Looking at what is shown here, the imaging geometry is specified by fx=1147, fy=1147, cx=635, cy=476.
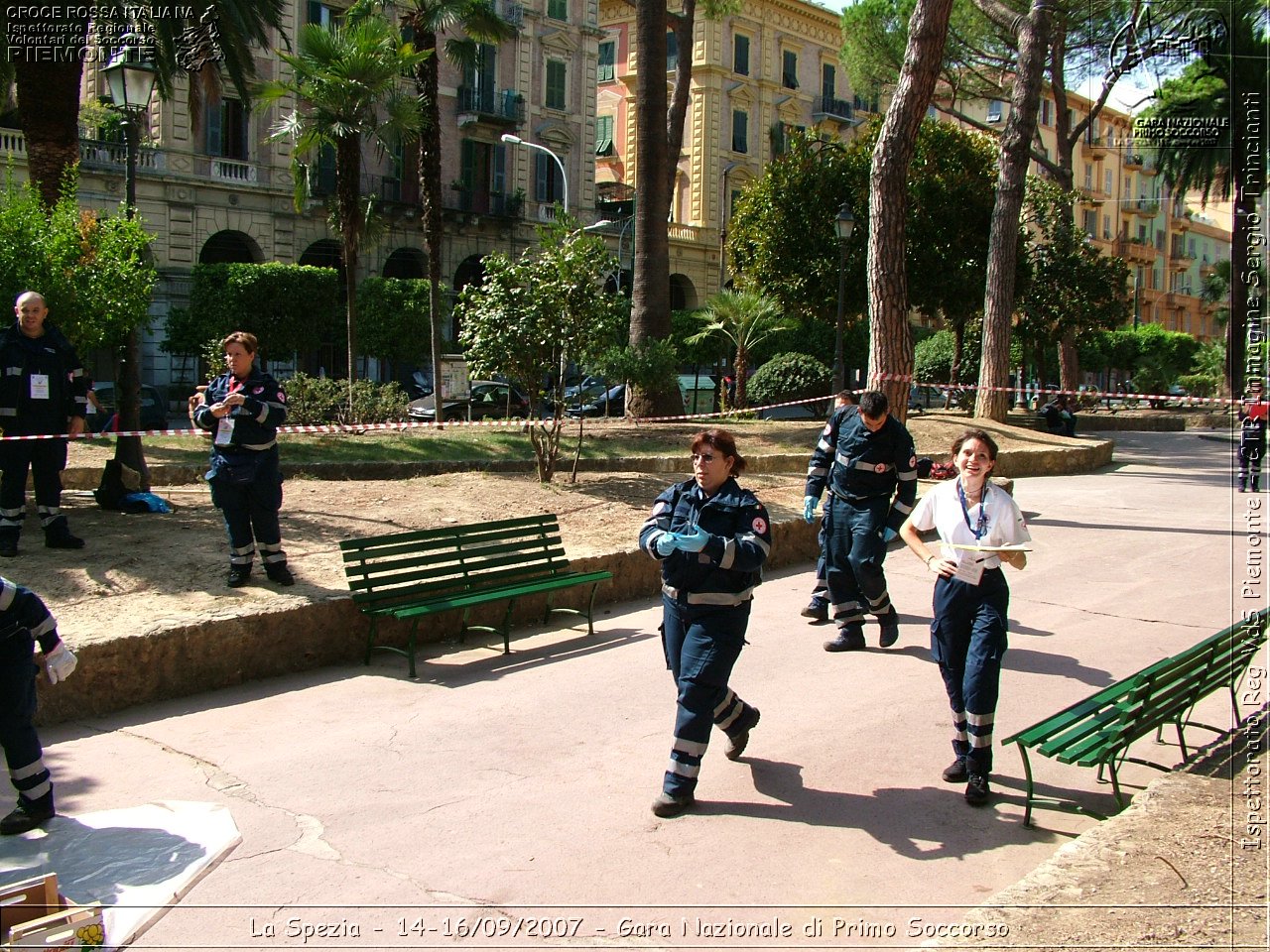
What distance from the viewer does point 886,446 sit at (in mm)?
8102

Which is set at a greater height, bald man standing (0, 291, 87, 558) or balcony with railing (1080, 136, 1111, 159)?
balcony with railing (1080, 136, 1111, 159)

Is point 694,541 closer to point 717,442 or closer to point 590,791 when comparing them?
point 717,442

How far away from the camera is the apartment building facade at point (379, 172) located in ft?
113

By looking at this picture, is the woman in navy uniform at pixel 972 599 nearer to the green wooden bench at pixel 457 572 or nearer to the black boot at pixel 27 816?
the green wooden bench at pixel 457 572

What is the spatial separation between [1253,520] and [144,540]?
11.7 meters

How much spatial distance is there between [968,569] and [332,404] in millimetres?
14542

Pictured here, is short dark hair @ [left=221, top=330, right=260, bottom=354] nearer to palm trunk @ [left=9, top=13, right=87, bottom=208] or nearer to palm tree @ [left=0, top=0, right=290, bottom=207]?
palm tree @ [left=0, top=0, right=290, bottom=207]

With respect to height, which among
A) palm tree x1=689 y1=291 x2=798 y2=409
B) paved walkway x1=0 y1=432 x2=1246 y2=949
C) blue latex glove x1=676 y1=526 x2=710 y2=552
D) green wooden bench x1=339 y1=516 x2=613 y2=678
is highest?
palm tree x1=689 y1=291 x2=798 y2=409

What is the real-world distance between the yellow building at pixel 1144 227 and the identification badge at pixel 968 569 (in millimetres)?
67094

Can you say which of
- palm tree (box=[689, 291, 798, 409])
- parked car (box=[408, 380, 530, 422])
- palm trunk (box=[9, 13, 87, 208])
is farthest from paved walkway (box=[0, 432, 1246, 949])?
parked car (box=[408, 380, 530, 422])

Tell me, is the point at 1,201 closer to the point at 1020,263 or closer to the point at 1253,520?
the point at 1253,520

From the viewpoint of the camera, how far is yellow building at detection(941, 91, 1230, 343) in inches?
2808

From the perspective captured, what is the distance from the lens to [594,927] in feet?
13.4

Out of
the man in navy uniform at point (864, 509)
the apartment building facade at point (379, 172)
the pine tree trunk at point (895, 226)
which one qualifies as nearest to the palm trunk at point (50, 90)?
the man in navy uniform at point (864, 509)
